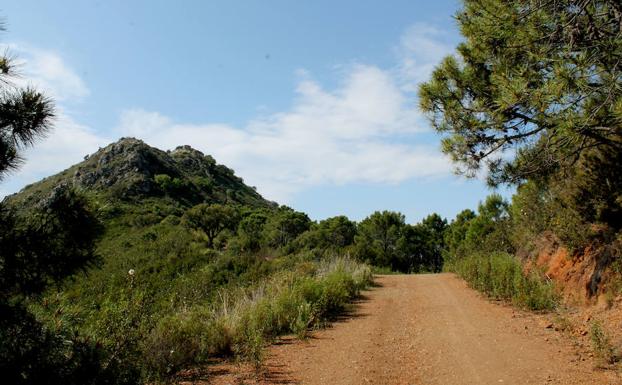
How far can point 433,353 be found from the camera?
7.29 meters

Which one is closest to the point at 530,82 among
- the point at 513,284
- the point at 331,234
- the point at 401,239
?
the point at 513,284

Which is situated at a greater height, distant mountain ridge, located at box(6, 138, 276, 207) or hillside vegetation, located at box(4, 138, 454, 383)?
distant mountain ridge, located at box(6, 138, 276, 207)

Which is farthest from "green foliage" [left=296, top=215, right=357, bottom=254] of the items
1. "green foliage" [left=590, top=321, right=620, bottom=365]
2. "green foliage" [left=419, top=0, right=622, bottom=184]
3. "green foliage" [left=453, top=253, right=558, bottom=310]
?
"green foliage" [left=590, top=321, right=620, bottom=365]

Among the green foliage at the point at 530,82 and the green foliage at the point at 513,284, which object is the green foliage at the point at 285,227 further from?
the green foliage at the point at 530,82

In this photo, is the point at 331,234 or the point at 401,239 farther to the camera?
the point at 401,239

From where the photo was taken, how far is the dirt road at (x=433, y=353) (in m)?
6.05

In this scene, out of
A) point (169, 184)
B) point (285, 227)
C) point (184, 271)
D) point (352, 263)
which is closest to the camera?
point (352, 263)

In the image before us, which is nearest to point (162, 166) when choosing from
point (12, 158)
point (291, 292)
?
point (291, 292)

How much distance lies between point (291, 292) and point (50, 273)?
704 cm

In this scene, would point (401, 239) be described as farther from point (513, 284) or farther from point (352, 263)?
point (513, 284)

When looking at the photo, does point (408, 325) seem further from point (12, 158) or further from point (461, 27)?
point (12, 158)

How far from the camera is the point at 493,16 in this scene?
252 inches

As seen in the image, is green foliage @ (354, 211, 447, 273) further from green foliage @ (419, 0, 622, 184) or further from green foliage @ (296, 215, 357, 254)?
green foliage @ (419, 0, 622, 184)

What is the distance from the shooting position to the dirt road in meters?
6.05
